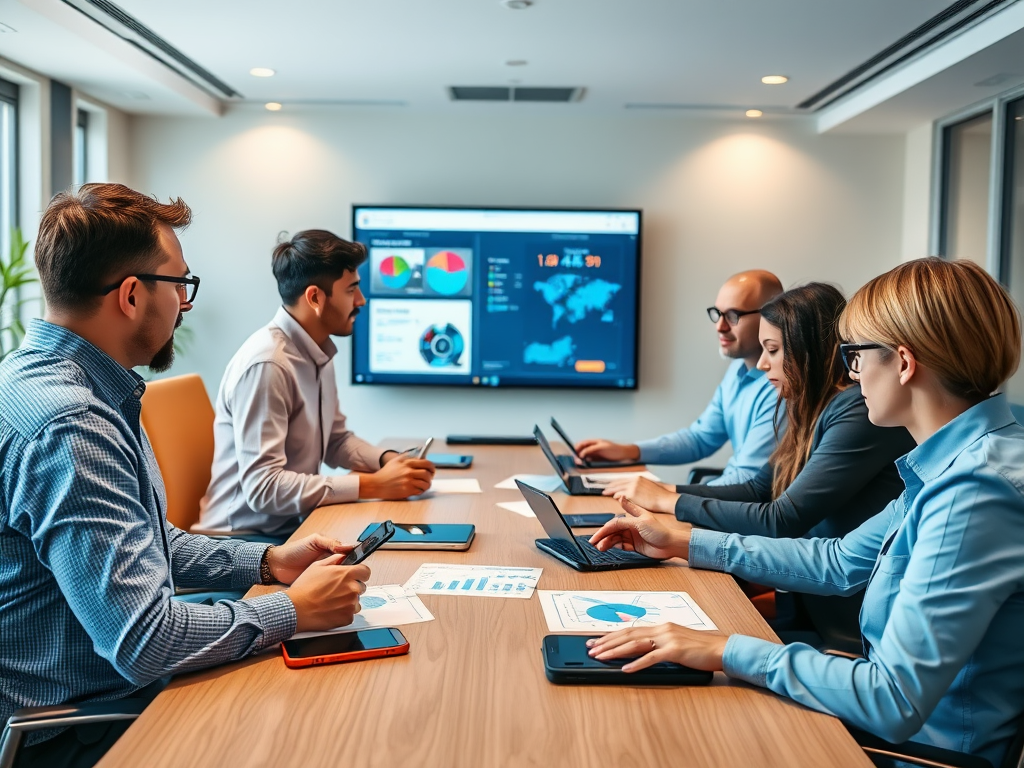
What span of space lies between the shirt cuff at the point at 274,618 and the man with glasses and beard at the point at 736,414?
1.82m

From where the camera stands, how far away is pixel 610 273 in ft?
16.5

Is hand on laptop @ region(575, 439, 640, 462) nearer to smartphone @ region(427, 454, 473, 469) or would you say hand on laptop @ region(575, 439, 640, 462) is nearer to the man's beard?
smartphone @ region(427, 454, 473, 469)

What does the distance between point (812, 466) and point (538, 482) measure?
0.92 metres

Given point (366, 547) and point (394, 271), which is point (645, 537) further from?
point (394, 271)

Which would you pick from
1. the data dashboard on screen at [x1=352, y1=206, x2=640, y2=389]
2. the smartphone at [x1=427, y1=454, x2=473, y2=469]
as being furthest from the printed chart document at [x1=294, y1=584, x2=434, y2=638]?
the data dashboard on screen at [x1=352, y1=206, x2=640, y2=389]

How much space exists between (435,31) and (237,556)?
257cm

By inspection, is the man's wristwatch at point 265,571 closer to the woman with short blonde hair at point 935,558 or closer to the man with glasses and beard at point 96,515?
the man with glasses and beard at point 96,515

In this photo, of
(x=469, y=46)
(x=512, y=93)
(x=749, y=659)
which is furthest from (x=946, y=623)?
(x=512, y=93)

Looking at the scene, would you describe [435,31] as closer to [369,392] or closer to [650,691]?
[369,392]

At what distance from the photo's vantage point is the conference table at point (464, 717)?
108 cm

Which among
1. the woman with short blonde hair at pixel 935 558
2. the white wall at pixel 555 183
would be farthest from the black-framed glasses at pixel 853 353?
the white wall at pixel 555 183

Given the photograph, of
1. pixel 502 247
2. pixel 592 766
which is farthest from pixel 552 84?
pixel 592 766

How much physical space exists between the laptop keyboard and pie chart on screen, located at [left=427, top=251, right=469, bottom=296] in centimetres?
322

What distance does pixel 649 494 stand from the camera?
2.42 m
